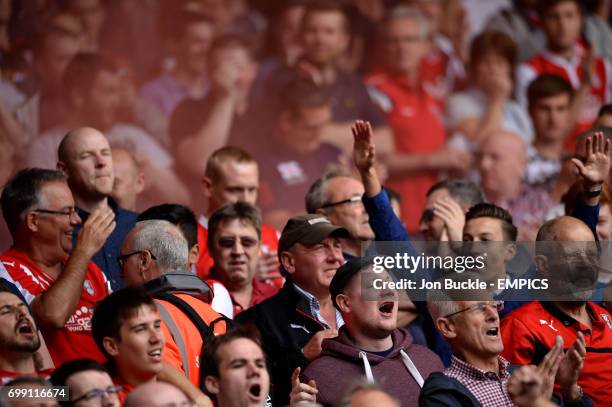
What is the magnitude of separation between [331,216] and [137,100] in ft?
9.48

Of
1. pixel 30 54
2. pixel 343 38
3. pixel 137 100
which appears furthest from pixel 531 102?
pixel 30 54

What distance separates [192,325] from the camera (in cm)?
554

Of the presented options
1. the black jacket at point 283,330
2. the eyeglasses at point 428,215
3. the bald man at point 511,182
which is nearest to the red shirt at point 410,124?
the bald man at point 511,182

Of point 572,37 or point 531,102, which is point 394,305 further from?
point 572,37

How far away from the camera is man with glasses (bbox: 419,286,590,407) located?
17.9 feet

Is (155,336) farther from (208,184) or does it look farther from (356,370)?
(208,184)

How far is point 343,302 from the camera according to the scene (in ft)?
19.1

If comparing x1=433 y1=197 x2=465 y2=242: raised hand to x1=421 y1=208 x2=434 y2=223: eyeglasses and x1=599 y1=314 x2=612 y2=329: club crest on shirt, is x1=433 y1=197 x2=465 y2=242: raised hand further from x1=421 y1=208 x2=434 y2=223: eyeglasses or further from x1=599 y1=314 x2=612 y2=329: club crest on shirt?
x1=599 y1=314 x2=612 y2=329: club crest on shirt

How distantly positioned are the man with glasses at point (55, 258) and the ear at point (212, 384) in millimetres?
858

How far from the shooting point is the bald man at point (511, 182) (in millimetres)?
10203

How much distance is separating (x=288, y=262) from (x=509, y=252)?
1.22m

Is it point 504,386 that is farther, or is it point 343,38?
point 343,38

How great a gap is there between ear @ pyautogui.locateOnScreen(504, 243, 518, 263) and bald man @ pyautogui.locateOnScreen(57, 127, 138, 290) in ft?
6.15

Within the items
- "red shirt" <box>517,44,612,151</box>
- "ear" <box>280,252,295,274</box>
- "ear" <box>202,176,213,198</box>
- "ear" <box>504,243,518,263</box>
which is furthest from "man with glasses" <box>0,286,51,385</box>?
"red shirt" <box>517,44,612,151</box>
